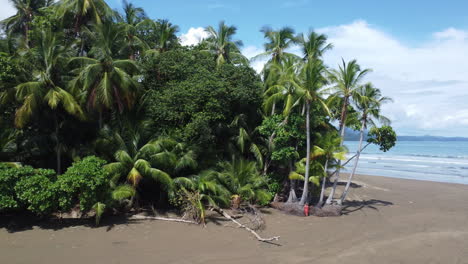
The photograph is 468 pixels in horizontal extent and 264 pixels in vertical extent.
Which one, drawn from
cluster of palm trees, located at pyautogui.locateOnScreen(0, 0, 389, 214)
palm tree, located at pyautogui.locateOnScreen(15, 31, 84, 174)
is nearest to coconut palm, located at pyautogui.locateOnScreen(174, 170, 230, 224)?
cluster of palm trees, located at pyautogui.locateOnScreen(0, 0, 389, 214)

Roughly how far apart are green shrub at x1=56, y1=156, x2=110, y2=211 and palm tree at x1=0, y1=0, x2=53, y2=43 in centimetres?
1206

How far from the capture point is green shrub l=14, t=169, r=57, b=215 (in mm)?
10297

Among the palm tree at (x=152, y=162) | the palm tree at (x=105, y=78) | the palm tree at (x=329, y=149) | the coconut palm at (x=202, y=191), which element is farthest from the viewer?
the palm tree at (x=329, y=149)

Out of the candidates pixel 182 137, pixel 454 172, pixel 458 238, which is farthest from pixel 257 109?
pixel 454 172

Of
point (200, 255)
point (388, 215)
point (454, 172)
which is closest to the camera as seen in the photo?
point (200, 255)

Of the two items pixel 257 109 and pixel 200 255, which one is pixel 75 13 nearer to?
pixel 257 109

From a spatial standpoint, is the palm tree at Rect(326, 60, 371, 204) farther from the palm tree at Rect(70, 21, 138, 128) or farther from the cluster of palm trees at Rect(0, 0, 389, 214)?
the palm tree at Rect(70, 21, 138, 128)

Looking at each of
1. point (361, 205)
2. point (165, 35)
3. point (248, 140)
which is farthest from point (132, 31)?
point (361, 205)

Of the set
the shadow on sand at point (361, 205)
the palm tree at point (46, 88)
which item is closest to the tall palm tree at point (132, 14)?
the palm tree at point (46, 88)

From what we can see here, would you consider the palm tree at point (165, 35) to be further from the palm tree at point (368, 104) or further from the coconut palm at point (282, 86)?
the palm tree at point (368, 104)

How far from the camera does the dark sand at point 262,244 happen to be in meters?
9.27

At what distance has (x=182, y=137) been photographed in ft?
44.5

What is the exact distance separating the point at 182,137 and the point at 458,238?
11.2m

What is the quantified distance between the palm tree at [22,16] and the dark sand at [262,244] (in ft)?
44.0
